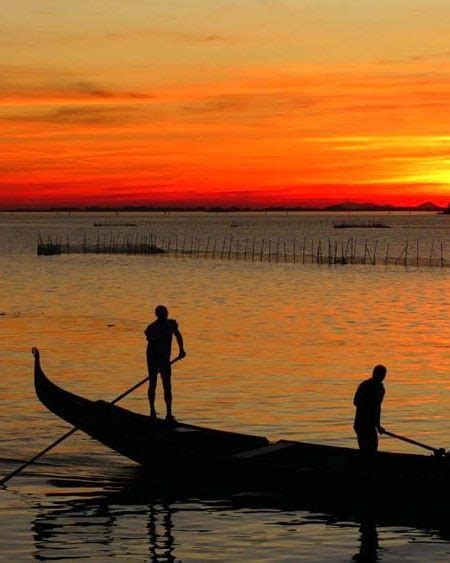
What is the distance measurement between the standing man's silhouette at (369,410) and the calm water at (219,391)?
124cm

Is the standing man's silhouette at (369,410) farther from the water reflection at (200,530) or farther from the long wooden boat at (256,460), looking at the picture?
the water reflection at (200,530)

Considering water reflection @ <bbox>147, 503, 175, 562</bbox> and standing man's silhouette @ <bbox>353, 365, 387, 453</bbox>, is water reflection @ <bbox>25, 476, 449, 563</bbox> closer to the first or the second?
water reflection @ <bbox>147, 503, 175, 562</bbox>

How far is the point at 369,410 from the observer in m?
18.1

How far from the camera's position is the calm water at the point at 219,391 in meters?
16.7

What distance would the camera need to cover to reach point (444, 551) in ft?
53.0

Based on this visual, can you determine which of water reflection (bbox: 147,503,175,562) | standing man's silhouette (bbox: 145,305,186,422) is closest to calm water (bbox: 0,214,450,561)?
water reflection (bbox: 147,503,175,562)

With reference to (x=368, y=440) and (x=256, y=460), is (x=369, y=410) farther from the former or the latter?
(x=256, y=460)

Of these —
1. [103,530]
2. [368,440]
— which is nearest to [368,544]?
[368,440]

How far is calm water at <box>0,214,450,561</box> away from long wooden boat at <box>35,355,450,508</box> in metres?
0.46

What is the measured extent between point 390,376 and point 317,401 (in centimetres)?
568

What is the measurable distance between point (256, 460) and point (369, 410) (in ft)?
6.85

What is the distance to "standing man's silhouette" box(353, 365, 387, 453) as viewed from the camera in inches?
709

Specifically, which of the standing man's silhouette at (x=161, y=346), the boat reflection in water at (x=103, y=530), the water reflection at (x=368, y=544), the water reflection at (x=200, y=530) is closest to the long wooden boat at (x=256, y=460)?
the water reflection at (x=200, y=530)

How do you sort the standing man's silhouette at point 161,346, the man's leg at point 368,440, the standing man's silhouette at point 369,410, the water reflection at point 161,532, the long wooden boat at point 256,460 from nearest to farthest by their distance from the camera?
the water reflection at point 161,532 → the long wooden boat at point 256,460 → the standing man's silhouette at point 369,410 → the man's leg at point 368,440 → the standing man's silhouette at point 161,346
